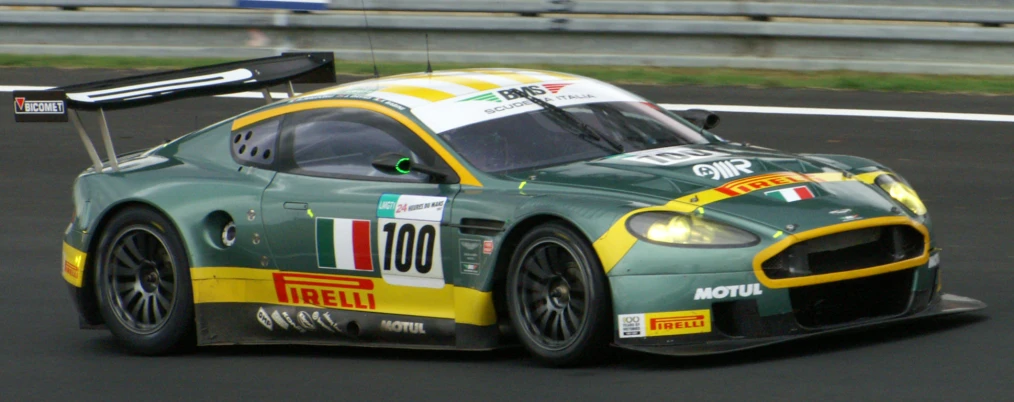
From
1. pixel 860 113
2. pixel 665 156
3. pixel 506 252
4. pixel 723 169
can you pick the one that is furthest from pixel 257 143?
pixel 860 113

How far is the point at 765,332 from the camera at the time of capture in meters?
5.30

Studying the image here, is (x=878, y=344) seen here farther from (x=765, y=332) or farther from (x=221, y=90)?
(x=221, y=90)

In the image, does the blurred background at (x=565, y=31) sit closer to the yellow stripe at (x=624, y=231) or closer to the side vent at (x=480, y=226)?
the side vent at (x=480, y=226)

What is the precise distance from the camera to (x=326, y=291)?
6227 millimetres

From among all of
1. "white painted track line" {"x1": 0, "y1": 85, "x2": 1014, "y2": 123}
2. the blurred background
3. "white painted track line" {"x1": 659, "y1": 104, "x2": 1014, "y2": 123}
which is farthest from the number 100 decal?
the blurred background

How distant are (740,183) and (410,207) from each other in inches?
52.8

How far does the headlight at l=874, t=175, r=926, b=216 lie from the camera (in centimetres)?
604

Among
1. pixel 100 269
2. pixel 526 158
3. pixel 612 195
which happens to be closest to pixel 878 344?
pixel 612 195

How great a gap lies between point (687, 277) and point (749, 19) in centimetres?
831

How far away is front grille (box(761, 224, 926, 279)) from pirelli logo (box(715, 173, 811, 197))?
0.35 metres

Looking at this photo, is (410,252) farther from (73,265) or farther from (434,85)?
(73,265)

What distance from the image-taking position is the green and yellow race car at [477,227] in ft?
17.4

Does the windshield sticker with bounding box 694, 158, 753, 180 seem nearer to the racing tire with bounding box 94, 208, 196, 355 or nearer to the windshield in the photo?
the windshield

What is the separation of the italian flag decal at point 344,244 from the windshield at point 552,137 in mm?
535
